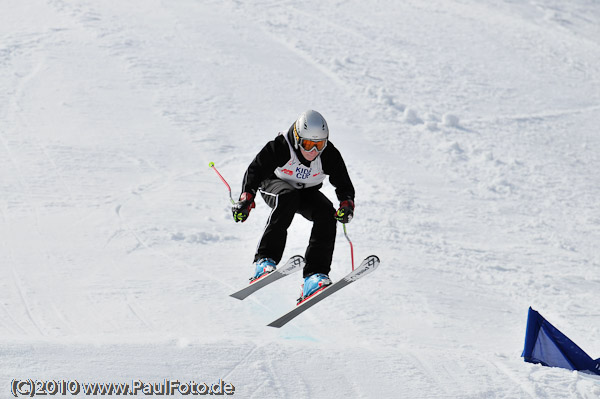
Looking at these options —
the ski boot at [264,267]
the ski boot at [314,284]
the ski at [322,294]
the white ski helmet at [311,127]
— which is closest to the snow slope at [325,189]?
the ski at [322,294]

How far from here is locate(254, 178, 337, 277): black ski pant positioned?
5.69 metres

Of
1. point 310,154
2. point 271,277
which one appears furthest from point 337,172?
point 271,277

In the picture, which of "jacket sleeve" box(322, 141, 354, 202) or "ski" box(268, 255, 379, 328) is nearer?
"ski" box(268, 255, 379, 328)

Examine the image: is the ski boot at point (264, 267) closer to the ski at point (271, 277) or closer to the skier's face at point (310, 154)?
the ski at point (271, 277)

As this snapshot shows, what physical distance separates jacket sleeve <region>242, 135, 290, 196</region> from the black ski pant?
203 mm

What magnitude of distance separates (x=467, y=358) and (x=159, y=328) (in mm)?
2819

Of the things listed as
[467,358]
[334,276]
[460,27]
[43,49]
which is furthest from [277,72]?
[467,358]

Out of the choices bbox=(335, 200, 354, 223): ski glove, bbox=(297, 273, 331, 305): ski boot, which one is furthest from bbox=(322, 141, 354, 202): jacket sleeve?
bbox=(297, 273, 331, 305): ski boot

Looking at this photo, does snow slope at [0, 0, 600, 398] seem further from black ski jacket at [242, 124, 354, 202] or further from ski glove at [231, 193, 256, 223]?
black ski jacket at [242, 124, 354, 202]

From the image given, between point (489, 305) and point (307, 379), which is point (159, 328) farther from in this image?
point (489, 305)

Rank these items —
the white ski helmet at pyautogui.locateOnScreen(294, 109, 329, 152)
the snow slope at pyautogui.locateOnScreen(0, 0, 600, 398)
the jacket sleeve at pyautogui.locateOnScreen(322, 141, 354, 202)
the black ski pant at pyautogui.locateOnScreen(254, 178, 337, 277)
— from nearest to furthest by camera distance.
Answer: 1. the snow slope at pyautogui.locateOnScreen(0, 0, 600, 398)
2. the white ski helmet at pyautogui.locateOnScreen(294, 109, 329, 152)
3. the black ski pant at pyautogui.locateOnScreen(254, 178, 337, 277)
4. the jacket sleeve at pyautogui.locateOnScreen(322, 141, 354, 202)

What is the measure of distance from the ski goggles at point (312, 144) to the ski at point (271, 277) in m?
0.93

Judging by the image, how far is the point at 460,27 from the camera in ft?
65.5

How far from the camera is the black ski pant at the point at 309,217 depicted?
224 inches
